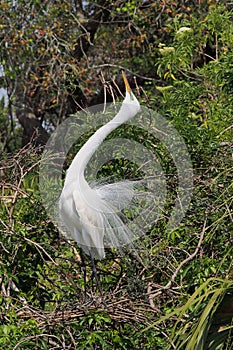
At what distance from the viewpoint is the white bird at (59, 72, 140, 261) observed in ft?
9.67

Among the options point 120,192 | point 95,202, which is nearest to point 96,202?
point 95,202

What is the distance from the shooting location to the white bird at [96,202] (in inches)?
116

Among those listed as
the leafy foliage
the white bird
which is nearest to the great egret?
the white bird

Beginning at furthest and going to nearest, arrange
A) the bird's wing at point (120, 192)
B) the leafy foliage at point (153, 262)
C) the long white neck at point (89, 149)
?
1. the bird's wing at point (120, 192)
2. the long white neck at point (89, 149)
3. the leafy foliage at point (153, 262)

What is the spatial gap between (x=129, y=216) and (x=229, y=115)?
782 millimetres

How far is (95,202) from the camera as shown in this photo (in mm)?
3014

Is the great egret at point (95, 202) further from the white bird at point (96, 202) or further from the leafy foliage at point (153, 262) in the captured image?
the leafy foliage at point (153, 262)

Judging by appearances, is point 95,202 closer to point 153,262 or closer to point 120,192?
point 120,192

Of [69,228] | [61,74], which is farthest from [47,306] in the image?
[61,74]

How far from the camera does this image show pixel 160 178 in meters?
Answer: 3.13

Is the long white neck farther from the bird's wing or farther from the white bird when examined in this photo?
the bird's wing

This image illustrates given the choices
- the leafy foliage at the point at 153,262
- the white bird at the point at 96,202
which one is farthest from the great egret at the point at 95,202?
the leafy foliage at the point at 153,262

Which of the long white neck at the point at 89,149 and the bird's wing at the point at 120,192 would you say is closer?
the long white neck at the point at 89,149

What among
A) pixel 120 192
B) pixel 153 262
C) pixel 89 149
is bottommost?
pixel 153 262
